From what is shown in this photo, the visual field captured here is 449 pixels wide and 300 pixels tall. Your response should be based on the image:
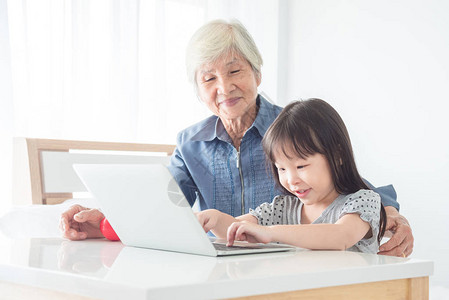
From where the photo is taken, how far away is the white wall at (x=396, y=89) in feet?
9.45

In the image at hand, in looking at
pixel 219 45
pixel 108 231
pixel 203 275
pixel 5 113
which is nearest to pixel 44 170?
pixel 5 113

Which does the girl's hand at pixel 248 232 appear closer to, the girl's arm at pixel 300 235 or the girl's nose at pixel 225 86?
the girl's arm at pixel 300 235

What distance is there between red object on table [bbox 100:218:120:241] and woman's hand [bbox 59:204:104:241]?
0.04 m

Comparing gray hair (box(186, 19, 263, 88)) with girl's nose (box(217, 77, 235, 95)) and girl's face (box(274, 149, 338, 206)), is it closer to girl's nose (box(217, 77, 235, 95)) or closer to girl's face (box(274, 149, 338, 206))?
girl's nose (box(217, 77, 235, 95))

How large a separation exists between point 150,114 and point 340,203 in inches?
77.1

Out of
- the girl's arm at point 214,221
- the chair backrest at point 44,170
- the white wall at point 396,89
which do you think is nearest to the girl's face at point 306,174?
the girl's arm at point 214,221

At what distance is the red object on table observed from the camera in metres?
1.20

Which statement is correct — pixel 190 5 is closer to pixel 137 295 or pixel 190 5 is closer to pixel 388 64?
pixel 388 64

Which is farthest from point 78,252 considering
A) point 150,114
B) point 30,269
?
point 150,114

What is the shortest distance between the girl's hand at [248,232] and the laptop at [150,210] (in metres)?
0.01

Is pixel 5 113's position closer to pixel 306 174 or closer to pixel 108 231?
pixel 108 231

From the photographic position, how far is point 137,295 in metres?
0.60

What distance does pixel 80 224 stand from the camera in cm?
127

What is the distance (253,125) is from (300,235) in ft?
2.59
